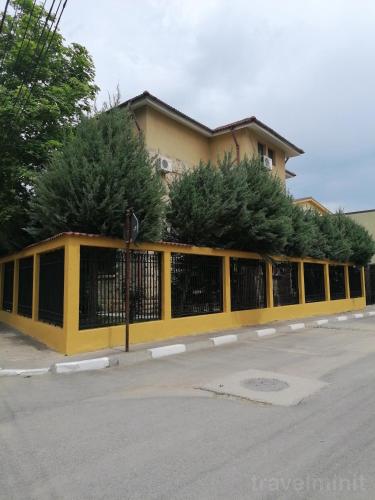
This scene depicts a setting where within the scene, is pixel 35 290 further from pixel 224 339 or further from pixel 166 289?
pixel 224 339

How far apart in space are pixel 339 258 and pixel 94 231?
14913 mm

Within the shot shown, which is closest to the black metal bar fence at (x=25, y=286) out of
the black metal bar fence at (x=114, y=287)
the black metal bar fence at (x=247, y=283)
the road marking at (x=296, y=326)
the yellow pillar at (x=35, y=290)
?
the yellow pillar at (x=35, y=290)

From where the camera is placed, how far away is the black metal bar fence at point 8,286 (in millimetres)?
14688

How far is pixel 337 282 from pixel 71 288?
16.9 metres

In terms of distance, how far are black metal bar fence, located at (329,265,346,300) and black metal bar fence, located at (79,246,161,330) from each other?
43.2 feet

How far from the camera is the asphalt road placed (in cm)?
334

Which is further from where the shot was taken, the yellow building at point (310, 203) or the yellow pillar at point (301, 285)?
the yellow building at point (310, 203)

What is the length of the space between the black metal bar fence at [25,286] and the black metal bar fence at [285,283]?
347 inches

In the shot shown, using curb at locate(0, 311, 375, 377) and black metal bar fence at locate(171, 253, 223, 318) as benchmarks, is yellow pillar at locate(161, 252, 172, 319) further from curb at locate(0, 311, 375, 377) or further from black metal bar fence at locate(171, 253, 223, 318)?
curb at locate(0, 311, 375, 377)

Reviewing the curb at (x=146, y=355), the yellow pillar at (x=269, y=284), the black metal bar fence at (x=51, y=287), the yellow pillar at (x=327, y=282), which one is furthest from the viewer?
the yellow pillar at (x=327, y=282)

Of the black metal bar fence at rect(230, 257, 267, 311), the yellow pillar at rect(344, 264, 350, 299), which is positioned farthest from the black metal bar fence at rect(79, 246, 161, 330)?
the yellow pillar at rect(344, 264, 350, 299)

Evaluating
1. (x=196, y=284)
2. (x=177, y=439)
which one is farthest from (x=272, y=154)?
(x=177, y=439)

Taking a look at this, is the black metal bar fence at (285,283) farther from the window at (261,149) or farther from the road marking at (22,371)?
the road marking at (22,371)

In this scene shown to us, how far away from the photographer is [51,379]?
289 inches
